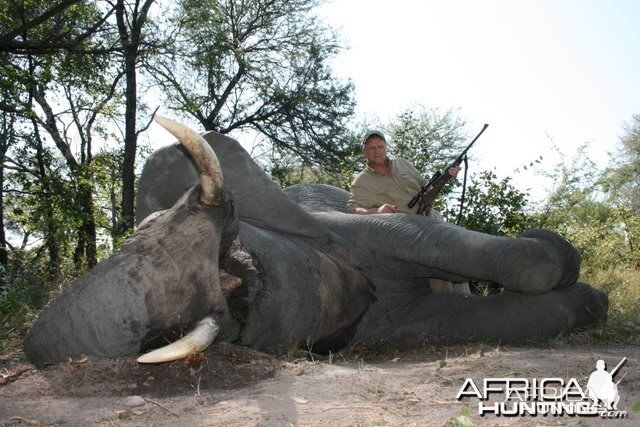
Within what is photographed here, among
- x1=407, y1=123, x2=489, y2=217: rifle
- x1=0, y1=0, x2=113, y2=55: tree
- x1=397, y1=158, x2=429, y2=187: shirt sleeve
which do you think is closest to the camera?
x1=407, y1=123, x2=489, y2=217: rifle

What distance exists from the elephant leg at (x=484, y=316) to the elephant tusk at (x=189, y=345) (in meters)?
1.70

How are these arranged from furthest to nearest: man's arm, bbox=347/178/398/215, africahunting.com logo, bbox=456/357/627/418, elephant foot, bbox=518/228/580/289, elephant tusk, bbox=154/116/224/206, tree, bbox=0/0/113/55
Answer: tree, bbox=0/0/113/55, man's arm, bbox=347/178/398/215, elephant foot, bbox=518/228/580/289, elephant tusk, bbox=154/116/224/206, africahunting.com logo, bbox=456/357/627/418

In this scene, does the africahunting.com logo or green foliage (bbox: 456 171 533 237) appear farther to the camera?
green foliage (bbox: 456 171 533 237)

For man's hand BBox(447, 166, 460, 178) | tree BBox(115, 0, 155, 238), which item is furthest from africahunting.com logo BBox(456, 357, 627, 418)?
tree BBox(115, 0, 155, 238)

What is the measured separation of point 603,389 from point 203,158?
6.78 feet

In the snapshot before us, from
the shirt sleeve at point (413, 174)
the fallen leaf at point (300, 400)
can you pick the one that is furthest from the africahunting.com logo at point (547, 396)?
the shirt sleeve at point (413, 174)

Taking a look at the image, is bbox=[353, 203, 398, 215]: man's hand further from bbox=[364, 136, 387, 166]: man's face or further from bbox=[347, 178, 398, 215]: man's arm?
bbox=[364, 136, 387, 166]: man's face

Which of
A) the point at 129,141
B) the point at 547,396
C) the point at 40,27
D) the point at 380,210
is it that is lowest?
the point at 547,396

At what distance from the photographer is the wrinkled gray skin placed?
3.20 meters

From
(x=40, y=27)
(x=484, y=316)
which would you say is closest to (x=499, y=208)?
(x=484, y=316)

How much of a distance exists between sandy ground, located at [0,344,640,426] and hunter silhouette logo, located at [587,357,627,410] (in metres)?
0.05

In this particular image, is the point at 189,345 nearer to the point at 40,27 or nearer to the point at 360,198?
the point at 360,198

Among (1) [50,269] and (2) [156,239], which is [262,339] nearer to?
(2) [156,239]

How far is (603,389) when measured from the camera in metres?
2.80
